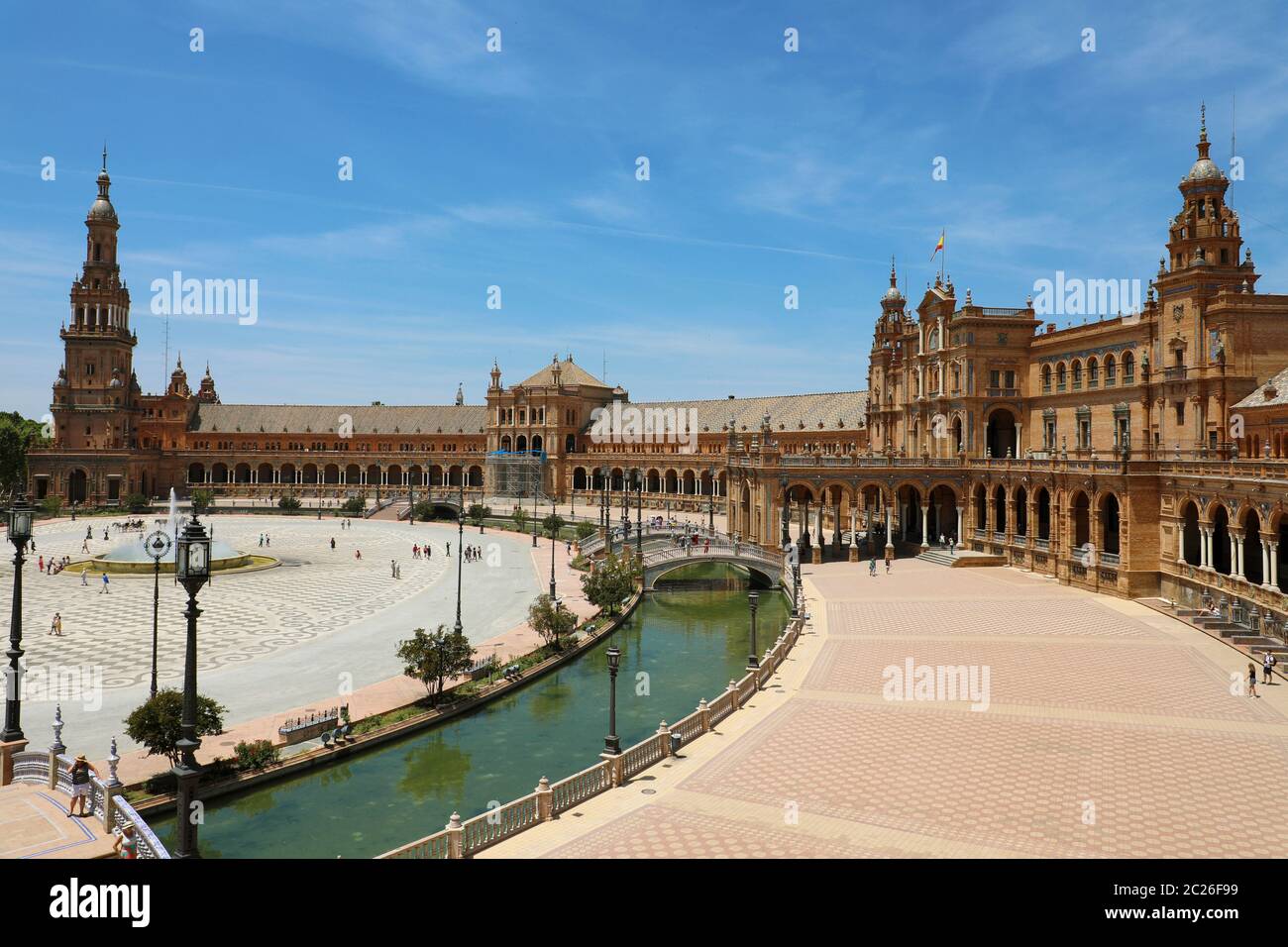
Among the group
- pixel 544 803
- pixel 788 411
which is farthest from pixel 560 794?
pixel 788 411

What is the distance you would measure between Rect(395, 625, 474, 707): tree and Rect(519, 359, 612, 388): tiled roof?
93.5m

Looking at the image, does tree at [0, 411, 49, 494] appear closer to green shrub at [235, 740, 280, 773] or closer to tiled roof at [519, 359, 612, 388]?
tiled roof at [519, 359, 612, 388]

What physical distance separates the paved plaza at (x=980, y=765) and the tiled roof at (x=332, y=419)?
10331 centimetres

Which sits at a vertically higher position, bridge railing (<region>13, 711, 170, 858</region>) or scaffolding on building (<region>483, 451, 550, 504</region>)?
scaffolding on building (<region>483, 451, 550, 504</region>)

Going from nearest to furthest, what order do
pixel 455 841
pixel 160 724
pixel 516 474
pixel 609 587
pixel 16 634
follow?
pixel 455 841
pixel 16 634
pixel 160 724
pixel 609 587
pixel 516 474

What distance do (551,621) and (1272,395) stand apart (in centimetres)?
3969

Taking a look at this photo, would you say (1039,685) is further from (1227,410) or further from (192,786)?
(1227,410)

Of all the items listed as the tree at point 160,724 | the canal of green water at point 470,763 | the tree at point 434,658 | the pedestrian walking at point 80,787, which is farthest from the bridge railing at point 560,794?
the tree at point 434,658

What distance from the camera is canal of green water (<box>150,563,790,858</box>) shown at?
2241cm

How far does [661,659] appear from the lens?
41.3m

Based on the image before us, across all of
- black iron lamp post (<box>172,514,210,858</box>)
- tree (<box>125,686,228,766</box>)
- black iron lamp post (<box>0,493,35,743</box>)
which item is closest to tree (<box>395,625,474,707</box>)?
tree (<box>125,686,228,766</box>)

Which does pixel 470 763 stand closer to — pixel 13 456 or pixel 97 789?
pixel 97 789

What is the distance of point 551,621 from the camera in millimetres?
39188

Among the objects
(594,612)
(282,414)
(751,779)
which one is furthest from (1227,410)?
(282,414)
